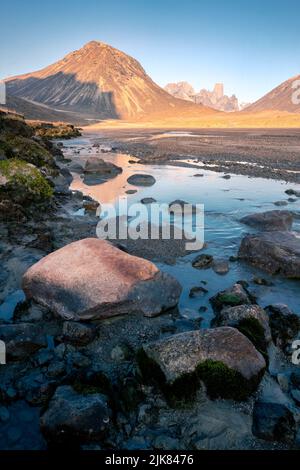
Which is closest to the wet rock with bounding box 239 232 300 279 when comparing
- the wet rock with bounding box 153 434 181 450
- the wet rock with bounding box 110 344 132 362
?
the wet rock with bounding box 110 344 132 362

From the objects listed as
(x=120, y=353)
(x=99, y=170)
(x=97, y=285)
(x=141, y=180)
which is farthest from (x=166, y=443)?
(x=99, y=170)

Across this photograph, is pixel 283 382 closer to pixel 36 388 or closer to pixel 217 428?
pixel 217 428

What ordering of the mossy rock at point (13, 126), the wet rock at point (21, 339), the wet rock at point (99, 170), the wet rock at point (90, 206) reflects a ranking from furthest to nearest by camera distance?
the mossy rock at point (13, 126) → the wet rock at point (99, 170) → the wet rock at point (90, 206) → the wet rock at point (21, 339)

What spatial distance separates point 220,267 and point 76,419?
5806 mm

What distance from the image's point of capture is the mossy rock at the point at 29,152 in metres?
20.2

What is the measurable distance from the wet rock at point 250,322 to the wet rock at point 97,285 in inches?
51.9

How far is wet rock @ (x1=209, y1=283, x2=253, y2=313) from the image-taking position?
7418 millimetres

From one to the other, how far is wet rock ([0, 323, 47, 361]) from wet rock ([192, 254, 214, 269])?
4.57 meters

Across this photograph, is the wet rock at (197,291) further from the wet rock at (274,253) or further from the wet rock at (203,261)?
the wet rock at (274,253)

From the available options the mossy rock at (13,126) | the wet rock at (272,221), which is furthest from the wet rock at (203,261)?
the mossy rock at (13,126)

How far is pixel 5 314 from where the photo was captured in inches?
287

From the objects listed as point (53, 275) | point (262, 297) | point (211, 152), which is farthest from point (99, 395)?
point (211, 152)
